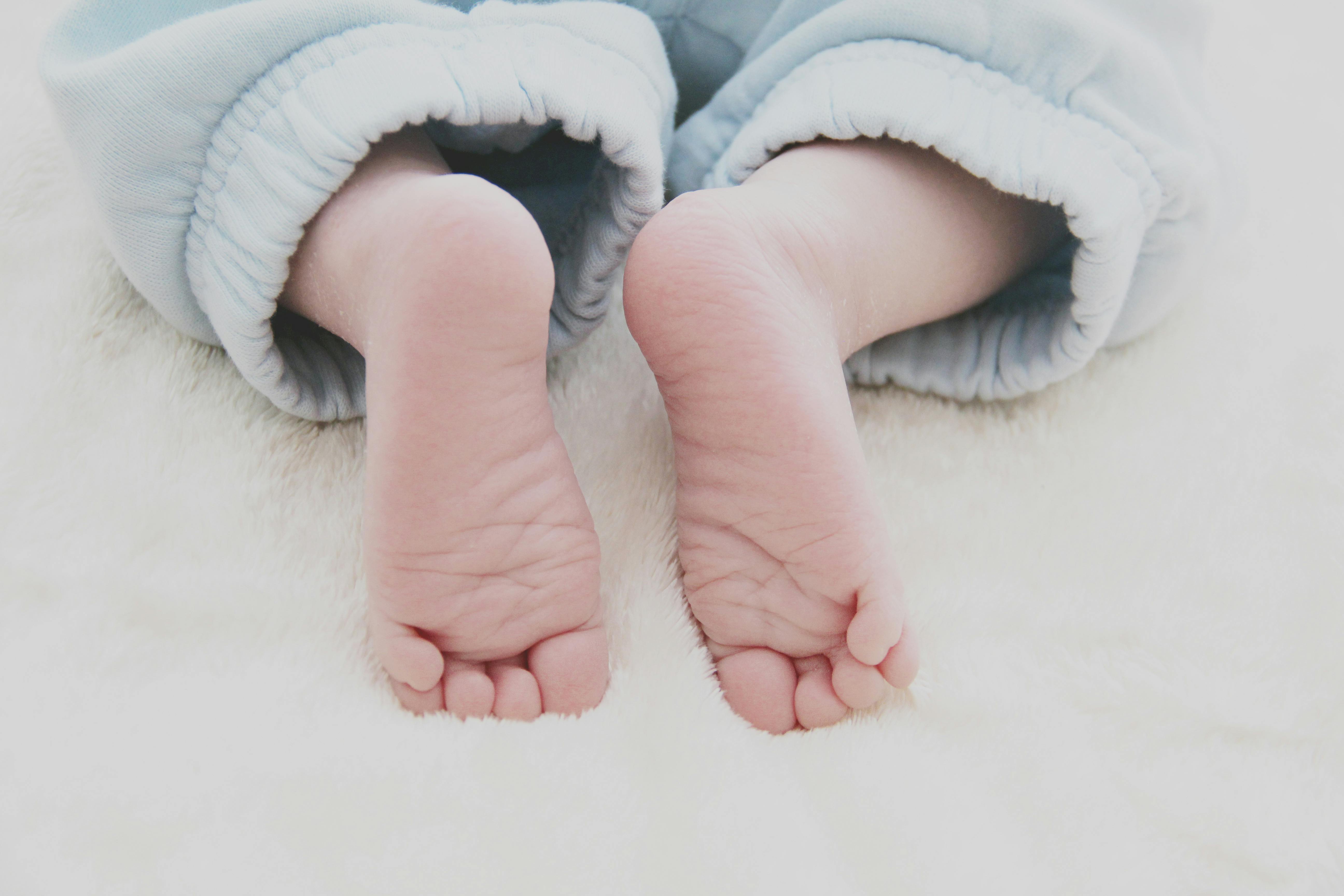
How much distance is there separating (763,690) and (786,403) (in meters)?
0.16

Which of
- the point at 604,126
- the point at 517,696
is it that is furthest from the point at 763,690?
the point at 604,126

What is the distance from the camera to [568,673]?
20.4 inches

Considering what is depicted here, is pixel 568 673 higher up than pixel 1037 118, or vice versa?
pixel 1037 118

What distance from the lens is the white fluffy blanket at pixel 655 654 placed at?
456 mm

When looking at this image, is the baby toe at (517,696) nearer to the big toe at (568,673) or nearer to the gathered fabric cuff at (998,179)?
the big toe at (568,673)

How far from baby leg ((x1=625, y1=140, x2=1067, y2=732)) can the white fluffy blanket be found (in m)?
0.04

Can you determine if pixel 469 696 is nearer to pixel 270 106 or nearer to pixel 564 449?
pixel 564 449

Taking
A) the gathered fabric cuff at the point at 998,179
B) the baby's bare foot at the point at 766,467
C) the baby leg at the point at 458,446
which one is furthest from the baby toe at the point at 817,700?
the gathered fabric cuff at the point at 998,179

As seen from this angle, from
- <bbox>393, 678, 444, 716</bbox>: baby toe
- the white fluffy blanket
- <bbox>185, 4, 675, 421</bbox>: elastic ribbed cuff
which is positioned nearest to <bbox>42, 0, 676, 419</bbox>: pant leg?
<bbox>185, 4, 675, 421</bbox>: elastic ribbed cuff

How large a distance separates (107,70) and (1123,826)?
2.22ft

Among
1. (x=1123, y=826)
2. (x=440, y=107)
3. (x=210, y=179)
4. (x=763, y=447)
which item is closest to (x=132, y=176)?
(x=210, y=179)

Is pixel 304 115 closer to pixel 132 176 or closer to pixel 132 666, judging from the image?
pixel 132 176

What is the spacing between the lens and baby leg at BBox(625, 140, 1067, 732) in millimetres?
495

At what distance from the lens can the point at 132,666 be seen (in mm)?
515
